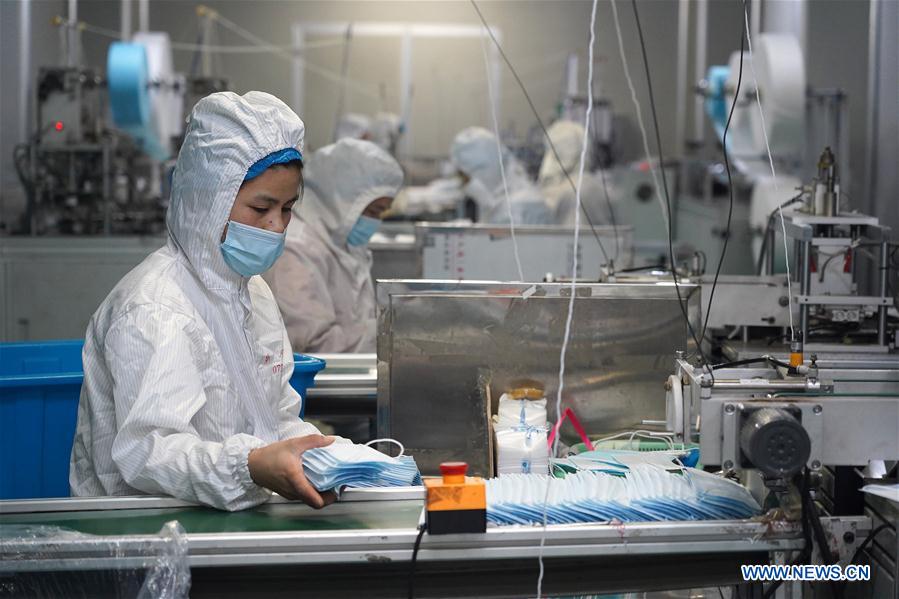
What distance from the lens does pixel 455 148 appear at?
602 cm

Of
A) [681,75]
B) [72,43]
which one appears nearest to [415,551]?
[72,43]

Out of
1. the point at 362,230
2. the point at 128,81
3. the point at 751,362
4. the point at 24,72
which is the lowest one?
the point at 751,362

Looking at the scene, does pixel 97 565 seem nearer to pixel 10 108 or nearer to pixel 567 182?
pixel 10 108

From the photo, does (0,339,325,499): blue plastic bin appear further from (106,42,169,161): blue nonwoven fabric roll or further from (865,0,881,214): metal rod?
(106,42,169,161): blue nonwoven fabric roll

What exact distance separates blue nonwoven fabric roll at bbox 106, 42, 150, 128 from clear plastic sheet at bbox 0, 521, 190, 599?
3.63 meters

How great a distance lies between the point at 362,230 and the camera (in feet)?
10.1

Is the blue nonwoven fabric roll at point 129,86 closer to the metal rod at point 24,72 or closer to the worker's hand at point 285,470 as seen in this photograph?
the metal rod at point 24,72

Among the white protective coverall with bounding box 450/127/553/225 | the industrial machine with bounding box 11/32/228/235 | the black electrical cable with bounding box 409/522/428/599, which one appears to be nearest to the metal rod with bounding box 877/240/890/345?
the black electrical cable with bounding box 409/522/428/599

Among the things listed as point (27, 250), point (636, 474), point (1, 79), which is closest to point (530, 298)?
point (636, 474)

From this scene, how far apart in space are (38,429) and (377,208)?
128 centimetres

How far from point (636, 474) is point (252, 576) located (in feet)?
Result: 1.87

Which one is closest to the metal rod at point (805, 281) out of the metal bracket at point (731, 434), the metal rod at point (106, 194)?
the metal bracket at point (731, 434)

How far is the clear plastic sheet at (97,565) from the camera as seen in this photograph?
4.22 ft

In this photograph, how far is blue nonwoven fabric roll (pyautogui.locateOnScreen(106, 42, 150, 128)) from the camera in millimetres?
4605
